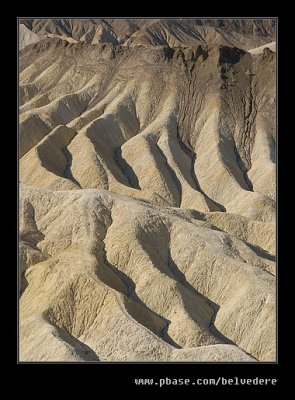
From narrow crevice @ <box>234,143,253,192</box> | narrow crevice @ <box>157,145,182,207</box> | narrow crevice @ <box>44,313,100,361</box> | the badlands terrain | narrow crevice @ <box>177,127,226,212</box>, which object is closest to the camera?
narrow crevice @ <box>44,313,100,361</box>

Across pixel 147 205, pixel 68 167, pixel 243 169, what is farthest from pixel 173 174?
pixel 147 205

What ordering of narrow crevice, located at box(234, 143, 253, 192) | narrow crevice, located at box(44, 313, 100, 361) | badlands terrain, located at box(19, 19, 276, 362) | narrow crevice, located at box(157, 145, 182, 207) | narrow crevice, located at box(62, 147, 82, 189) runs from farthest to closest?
narrow crevice, located at box(234, 143, 253, 192), narrow crevice, located at box(157, 145, 182, 207), narrow crevice, located at box(62, 147, 82, 189), badlands terrain, located at box(19, 19, 276, 362), narrow crevice, located at box(44, 313, 100, 361)

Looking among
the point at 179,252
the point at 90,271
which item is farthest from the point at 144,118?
the point at 90,271

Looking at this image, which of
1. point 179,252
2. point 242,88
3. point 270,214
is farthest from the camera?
point 242,88

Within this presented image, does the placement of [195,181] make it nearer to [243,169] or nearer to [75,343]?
[243,169]

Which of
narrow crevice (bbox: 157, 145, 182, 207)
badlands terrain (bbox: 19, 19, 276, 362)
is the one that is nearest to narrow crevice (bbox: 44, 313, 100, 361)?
badlands terrain (bbox: 19, 19, 276, 362)

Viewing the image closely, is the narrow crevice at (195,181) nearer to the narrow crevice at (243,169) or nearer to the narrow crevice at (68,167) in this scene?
the narrow crevice at (243,169)

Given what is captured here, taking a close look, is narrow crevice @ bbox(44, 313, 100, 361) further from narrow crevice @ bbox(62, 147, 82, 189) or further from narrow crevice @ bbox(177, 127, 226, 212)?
narrow crevice @ bbox(177, 127, 226, 212)

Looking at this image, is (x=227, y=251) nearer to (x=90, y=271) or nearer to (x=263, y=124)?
(x=90, y=271)
